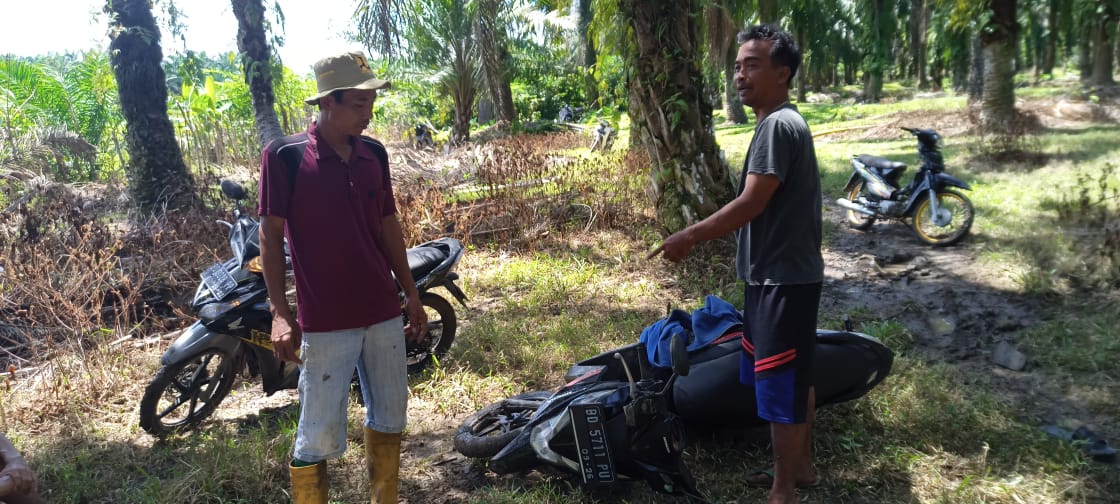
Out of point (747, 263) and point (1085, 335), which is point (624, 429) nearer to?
point (747, 263)

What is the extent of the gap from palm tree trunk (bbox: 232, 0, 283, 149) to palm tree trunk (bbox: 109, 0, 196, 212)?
5.52ft

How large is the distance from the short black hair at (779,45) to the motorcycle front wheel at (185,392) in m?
3.24

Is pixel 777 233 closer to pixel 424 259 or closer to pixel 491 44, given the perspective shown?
pixel 424 259

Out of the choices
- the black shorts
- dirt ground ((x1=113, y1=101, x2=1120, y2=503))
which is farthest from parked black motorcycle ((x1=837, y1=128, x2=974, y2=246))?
the black shorts

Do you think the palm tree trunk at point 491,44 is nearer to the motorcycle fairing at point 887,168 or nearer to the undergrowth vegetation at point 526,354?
the undergrowth vegetation at point 526,354

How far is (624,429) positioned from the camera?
9.53 feet

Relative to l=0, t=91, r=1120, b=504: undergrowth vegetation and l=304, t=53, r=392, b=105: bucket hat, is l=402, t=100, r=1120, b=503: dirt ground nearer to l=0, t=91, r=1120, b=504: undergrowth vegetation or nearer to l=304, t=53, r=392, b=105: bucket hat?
l=0, t=91, r=1120, b=504: undergrowth vegetation

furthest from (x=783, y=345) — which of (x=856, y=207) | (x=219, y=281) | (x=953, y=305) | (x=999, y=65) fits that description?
(x=999, y=65)

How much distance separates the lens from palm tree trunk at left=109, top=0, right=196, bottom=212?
8617mm

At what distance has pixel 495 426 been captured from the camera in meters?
3.61

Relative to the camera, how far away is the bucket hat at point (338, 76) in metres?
2.46

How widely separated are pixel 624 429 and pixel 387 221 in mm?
1317

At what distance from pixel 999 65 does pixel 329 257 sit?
11.7 m

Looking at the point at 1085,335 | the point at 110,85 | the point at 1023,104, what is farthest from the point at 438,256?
the point at 1023,104
